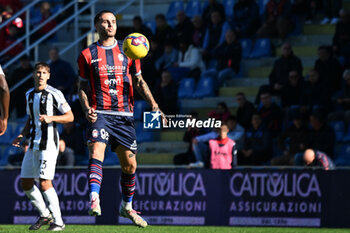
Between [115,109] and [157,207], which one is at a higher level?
[115,109]

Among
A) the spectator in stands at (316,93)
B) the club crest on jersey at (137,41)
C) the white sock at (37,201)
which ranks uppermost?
the spectator in stands at (316,93)

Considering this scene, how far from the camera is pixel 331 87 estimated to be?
14.4 meters

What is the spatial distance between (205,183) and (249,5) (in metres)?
5.63

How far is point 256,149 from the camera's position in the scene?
13.4m

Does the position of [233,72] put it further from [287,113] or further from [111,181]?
[111,181]

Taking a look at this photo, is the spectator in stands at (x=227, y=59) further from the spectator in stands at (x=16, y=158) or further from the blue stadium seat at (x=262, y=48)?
the spectator in stands at (x=16, y=158)

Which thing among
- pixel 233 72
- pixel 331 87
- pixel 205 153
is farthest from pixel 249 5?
pixel 205 153

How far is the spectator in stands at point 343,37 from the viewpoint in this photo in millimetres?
15000

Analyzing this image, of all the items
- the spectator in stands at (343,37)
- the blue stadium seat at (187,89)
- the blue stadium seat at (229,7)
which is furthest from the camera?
the blue stadium seat at (229,7)

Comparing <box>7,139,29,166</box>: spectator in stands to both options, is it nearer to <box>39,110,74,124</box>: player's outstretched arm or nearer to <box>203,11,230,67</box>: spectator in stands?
<box>203,11,230,67</box>: spectator in stands

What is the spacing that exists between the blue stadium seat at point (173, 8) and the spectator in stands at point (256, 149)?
5.34 metres

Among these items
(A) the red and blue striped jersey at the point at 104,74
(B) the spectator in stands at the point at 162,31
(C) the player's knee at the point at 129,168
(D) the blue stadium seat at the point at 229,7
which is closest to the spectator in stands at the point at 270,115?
(B) the spectator in stands at the point at 162,31

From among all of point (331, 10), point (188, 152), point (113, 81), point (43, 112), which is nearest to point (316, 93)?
point (188, 152)

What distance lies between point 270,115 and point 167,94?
2132 mm
